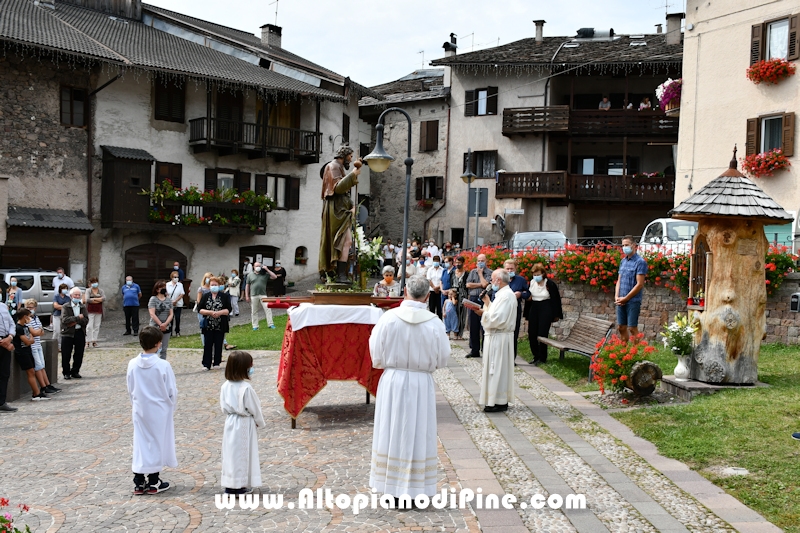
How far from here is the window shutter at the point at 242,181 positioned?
32656 mm

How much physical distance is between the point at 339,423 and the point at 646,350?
412 centimetres

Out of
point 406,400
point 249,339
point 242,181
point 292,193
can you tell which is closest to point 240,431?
point 406,400

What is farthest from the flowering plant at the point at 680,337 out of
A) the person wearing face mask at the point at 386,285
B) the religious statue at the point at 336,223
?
the person wearing face mask at the point at 386,285

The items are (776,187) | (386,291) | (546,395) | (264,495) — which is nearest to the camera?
→ (264,495)

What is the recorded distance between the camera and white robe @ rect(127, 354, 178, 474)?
6996 millimetres

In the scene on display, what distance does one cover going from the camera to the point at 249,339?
752 inches

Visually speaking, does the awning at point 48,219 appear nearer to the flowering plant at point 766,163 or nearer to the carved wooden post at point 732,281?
the flowering plant at point 766,163

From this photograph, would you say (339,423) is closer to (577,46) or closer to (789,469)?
(789,469)

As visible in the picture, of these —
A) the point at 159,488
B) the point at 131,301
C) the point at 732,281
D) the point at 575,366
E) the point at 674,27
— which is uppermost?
the point at 674,27

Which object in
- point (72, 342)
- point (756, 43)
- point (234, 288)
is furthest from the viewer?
point (234, 288)

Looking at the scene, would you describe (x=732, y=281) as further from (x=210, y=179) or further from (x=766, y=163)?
(x=210, y=179)

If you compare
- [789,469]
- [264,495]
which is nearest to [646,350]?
[789,469]

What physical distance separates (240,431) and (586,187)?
31051 mm

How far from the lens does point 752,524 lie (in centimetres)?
584
